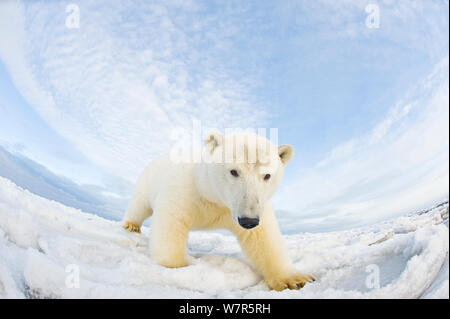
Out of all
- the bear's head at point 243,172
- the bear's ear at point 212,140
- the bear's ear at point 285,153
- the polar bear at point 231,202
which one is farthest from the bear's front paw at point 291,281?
the bear's ear at point 212,140

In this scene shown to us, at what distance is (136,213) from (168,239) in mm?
1500

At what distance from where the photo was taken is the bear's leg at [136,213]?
3660 millimetres

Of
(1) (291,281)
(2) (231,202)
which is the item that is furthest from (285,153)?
(1) (291,281)

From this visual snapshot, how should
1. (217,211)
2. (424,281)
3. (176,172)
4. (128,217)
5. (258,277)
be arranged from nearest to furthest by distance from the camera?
1. (424,281)
2. (258,277)
3. (217,211)
4. (176,172)
5. (128,217)

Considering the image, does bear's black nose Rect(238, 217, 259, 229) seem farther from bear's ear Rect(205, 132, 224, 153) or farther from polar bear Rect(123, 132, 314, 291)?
bear's ear Rect(205, 132, 224, 153)

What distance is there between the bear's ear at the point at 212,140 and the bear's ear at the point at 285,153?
0.47m

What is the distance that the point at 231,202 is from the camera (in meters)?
2.01

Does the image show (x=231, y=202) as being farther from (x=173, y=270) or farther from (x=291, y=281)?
(x=291, y=281)

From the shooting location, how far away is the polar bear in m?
2.00
